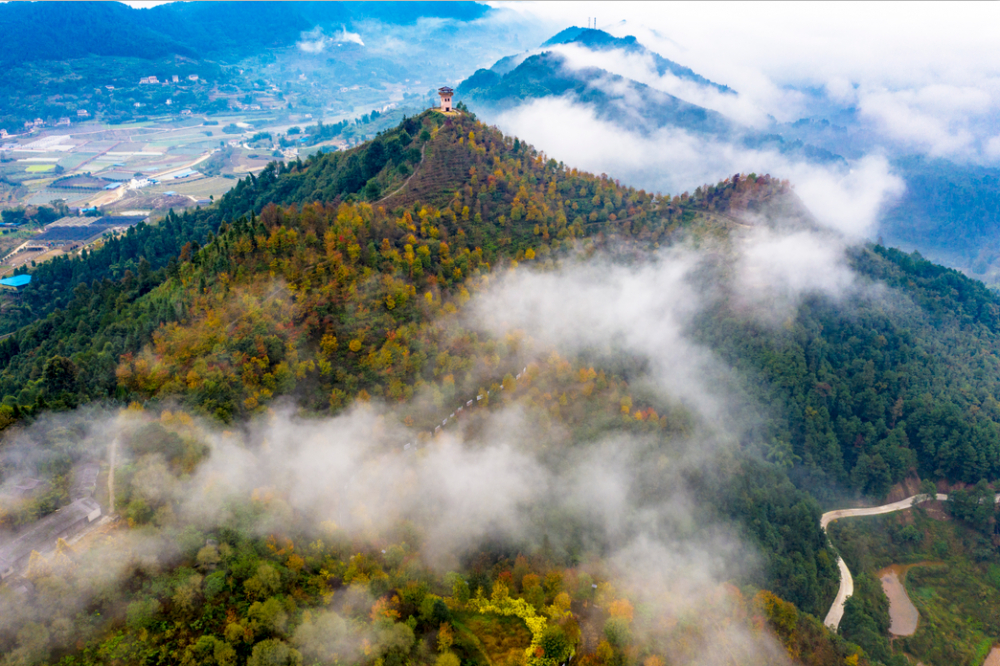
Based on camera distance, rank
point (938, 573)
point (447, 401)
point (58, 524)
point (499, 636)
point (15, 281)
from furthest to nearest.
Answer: point (15, 281) → point (938, 573) → point (447, 401) → point (499, 636) → point (58, 524)

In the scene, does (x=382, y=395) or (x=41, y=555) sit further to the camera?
(x=382, y=395)

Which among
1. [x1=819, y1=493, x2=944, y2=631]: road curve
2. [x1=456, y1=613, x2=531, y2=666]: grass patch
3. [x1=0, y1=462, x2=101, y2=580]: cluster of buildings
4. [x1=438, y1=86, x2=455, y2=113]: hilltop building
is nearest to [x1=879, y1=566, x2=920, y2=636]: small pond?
[x1=819, y1=493, x2=944, y2=631]: road curve

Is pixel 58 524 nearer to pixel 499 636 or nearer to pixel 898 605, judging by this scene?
pixel 499 636

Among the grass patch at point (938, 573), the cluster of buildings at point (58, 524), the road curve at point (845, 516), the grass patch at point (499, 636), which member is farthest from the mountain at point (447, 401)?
the grass patch at point (938, 573)

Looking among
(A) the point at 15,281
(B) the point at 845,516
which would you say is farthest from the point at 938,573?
(A) the point at 15,281

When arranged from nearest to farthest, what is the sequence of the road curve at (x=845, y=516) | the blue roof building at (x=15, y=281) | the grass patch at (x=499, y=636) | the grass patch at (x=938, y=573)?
the grass patch at (x=499, y=636) < the grass patch at (x=938, y=573) < the road curve at (x=845, y=516) < the blue roof building at (x=15, y=281)

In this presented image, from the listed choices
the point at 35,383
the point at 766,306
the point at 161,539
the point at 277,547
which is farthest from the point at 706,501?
the point at 35,383

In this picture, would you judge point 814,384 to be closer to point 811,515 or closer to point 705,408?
point 705,408

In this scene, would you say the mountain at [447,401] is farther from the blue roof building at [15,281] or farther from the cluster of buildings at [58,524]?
the blue roof building at [15,281]

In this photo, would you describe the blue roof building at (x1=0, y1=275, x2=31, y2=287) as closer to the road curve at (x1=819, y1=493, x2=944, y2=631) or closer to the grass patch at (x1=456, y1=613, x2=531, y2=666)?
the grass patch at (x1=456, y1=613, x2=531, y2=666)
